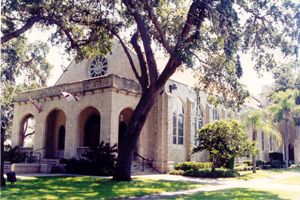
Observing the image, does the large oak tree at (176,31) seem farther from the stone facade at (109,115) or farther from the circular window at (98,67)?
the circular window at (98,67)

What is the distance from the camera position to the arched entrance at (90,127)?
26438 millimetres

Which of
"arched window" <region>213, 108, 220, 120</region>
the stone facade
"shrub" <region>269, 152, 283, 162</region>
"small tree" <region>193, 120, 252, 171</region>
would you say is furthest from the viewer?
"shrub" <region>269, 152, 283, 162</region>

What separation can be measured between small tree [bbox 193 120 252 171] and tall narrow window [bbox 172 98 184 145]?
449 centimetres

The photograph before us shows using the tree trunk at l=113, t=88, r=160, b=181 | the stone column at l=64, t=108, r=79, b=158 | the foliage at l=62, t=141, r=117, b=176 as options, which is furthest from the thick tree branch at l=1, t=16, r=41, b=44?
the stone column at l=64, t=108, r=79, b=158

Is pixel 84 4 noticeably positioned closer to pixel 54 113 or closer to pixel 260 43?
pixel 260 43

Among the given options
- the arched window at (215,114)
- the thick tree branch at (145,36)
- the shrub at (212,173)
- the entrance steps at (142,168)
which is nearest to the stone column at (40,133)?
the entrance steps at (142,168)

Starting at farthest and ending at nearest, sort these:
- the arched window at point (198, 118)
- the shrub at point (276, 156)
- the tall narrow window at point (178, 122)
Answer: the shrub at point (276, 156)
the arched window at point (198, 118)
the tall narrow window at point (178, 122)

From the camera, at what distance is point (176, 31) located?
61.6 feet

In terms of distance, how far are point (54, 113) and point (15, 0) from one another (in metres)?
16.0

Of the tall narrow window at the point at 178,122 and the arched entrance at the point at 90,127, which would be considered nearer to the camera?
the arched entrance at the point at 90,127

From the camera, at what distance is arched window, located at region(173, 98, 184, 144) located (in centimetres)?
2740

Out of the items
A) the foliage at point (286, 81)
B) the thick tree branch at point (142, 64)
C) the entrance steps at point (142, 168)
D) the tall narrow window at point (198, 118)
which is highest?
the foliage at point (286, 81)

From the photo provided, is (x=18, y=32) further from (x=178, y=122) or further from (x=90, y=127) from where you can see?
(x=178, y=122)

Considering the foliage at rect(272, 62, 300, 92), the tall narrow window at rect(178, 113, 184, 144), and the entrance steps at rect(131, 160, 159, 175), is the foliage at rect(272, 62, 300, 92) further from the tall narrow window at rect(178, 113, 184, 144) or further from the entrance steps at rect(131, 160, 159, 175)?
the entrance steps at rect(131, 160, 159, 175)
